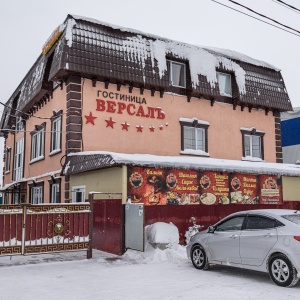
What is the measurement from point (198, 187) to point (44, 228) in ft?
18.9

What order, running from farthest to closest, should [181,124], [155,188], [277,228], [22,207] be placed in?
[181,124] < [155,188] < [22,207] < [277,228]

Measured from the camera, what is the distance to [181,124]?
60.2 ft

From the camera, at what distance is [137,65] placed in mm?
16688

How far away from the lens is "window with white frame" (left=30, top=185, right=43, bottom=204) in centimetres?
1917

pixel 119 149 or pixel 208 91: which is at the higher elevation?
pixel 208 91

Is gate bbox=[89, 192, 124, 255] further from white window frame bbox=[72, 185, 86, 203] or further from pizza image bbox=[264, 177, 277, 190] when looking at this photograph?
pizza image bbox=[264, 177, 277, 190]

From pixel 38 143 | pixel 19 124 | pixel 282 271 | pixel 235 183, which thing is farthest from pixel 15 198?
pixel 282 271

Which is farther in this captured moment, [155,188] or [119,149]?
[119,149]

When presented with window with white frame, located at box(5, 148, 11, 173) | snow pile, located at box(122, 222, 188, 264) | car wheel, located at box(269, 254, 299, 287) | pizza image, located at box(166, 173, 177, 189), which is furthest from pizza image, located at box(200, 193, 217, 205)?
window with white frame, located at box(5, 148, 11, 173)

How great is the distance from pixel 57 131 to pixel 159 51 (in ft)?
19.0

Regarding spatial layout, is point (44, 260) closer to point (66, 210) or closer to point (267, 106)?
point (66, 210)

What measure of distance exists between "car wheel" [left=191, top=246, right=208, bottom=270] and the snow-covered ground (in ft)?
0.59

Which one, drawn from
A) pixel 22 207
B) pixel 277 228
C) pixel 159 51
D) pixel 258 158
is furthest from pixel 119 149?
pixel 277 228

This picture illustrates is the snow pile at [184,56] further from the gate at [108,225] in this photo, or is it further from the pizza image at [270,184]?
the gate at [108,225]
